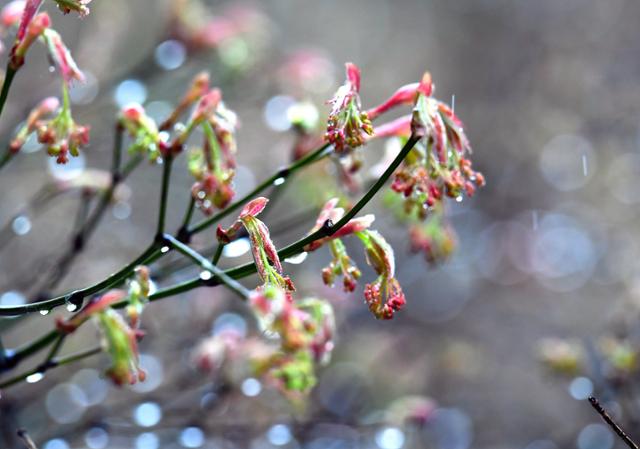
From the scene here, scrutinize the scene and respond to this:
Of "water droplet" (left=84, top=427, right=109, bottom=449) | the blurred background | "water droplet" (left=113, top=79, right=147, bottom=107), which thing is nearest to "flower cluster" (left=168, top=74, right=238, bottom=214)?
the blurred background

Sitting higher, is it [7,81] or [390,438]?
[7,81]

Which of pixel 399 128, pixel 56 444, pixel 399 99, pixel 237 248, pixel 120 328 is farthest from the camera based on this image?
pixel 56 444

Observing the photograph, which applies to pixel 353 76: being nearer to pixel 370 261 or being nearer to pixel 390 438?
pixel 370 261

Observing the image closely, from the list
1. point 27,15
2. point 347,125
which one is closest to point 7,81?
point 27,15

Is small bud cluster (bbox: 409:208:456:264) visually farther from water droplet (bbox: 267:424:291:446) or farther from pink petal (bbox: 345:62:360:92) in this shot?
water droplet (bbox: 267:424:291:446)

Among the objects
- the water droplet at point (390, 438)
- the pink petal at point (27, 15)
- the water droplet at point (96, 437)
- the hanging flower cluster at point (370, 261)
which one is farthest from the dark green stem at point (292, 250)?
the water droplet at point (390, 438)

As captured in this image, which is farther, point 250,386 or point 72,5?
point 250,386

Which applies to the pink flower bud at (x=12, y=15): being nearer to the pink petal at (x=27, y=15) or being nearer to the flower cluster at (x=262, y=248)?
the pink petal at (x=27, y=15)
